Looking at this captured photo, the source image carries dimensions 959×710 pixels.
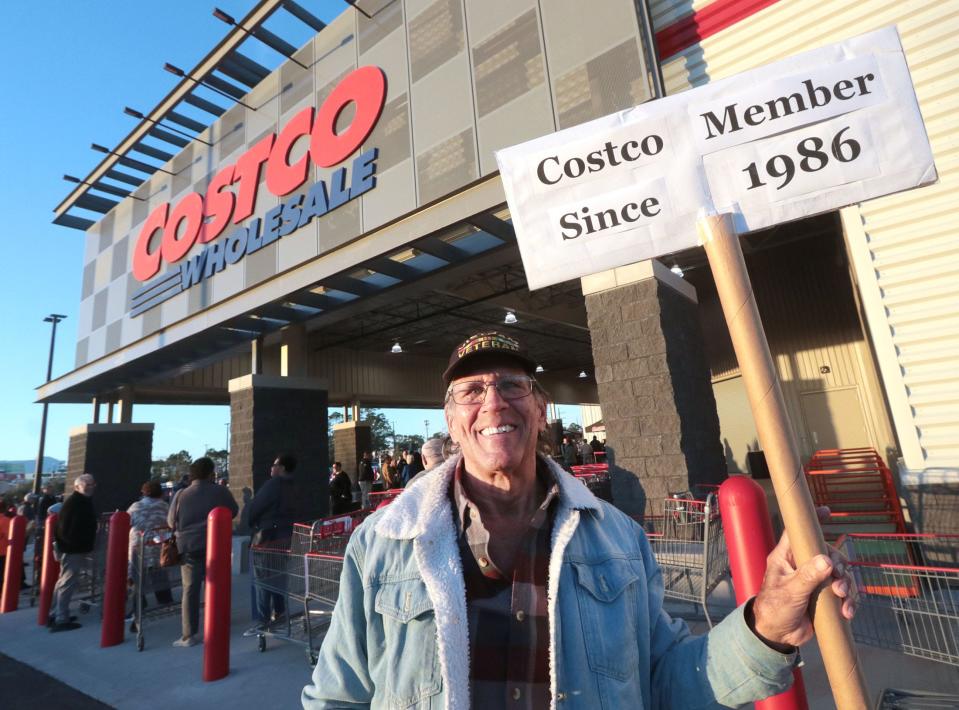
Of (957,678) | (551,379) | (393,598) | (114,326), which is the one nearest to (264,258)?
(114,326)

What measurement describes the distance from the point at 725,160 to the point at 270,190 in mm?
12224

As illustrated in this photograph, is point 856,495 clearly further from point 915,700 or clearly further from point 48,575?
point 48,575

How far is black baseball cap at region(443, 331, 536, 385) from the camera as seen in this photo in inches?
66.3

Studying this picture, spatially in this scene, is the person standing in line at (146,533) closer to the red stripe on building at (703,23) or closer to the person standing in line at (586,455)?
the red stripe on building at (703,23)

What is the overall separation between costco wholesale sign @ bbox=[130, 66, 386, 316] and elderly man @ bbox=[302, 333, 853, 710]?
30.3 feet

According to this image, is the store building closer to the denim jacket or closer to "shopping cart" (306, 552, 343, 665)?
"shopping cart" (306, 552, 343, 665)

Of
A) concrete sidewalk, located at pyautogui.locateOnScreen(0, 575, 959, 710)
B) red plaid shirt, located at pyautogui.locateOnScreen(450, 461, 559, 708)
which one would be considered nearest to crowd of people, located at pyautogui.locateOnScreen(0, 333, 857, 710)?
red plaid shirt, located at pyautogui.locateOnScreen(450, 461, 559, 708)

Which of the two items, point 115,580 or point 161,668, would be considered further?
point 115,580

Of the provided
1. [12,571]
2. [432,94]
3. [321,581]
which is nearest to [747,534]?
[321,581]

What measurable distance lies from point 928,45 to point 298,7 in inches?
472

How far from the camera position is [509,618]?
1.46 m

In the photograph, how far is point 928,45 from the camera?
577cm

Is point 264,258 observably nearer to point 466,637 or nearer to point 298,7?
point 298,7

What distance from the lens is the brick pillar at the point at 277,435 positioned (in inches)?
477
